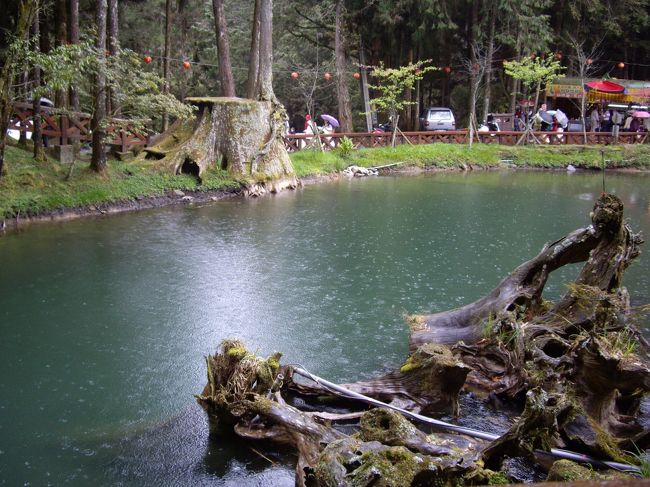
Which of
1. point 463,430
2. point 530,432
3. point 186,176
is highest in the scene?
point 186,176

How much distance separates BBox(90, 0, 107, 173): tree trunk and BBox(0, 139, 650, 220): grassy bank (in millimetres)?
400

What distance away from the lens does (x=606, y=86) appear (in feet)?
100

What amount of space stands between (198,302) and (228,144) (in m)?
10.7

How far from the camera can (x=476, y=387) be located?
278 inches

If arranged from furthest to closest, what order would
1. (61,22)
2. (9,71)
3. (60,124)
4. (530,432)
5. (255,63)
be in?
(255,63)
(61,22)
(60,124)
(9,71)
(530,432)

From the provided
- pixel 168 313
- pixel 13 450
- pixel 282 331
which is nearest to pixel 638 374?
pixel 282 331

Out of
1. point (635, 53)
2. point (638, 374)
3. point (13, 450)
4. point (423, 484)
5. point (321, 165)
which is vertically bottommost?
point (13, 450)

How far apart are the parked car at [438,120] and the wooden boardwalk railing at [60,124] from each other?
1714 cm

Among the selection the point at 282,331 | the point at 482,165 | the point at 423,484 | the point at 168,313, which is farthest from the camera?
the point at 482,165

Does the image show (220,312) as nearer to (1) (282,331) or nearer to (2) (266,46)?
(1) (282,331)

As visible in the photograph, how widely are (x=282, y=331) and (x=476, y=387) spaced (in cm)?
295

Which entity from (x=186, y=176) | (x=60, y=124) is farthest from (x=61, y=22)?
(x=186, y=176)

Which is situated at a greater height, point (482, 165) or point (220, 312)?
point (482, 165)

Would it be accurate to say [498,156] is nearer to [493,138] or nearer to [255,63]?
[493,138]
